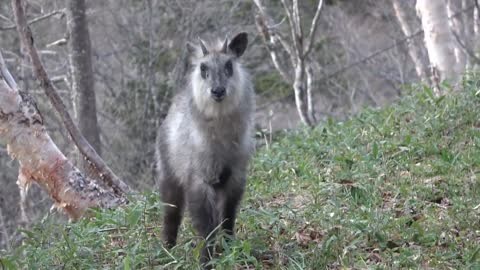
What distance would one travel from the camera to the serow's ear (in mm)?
6125

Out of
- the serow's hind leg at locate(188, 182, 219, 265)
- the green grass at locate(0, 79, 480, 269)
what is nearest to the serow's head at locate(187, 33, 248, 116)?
the serow's hind leg at locate(188, 182, 219, 265)

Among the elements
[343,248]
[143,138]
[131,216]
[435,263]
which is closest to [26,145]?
[131,216]

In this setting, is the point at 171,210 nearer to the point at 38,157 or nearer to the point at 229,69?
the point at 229,69

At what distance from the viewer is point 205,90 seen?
5836 mm

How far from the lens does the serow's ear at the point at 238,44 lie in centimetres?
612

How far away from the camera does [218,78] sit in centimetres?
582

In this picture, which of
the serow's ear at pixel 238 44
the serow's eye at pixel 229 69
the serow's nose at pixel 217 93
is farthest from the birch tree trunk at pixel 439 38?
the serow's nose at pixel 217 93

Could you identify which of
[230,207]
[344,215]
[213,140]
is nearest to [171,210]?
[230,207]

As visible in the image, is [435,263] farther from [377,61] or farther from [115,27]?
[377,61]

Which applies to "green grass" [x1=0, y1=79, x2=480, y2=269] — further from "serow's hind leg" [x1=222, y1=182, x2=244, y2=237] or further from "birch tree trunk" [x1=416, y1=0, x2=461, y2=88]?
"birch tree trunk" [x1=416, y1=0, x2=461, y2=88]

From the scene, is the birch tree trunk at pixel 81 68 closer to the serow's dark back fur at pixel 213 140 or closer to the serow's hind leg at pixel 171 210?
the serow's hind leg at pixel 171 210

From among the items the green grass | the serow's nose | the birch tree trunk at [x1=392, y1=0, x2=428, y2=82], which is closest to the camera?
the green grass

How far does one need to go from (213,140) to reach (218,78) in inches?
16.4

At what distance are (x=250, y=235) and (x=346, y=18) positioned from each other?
15603mm
